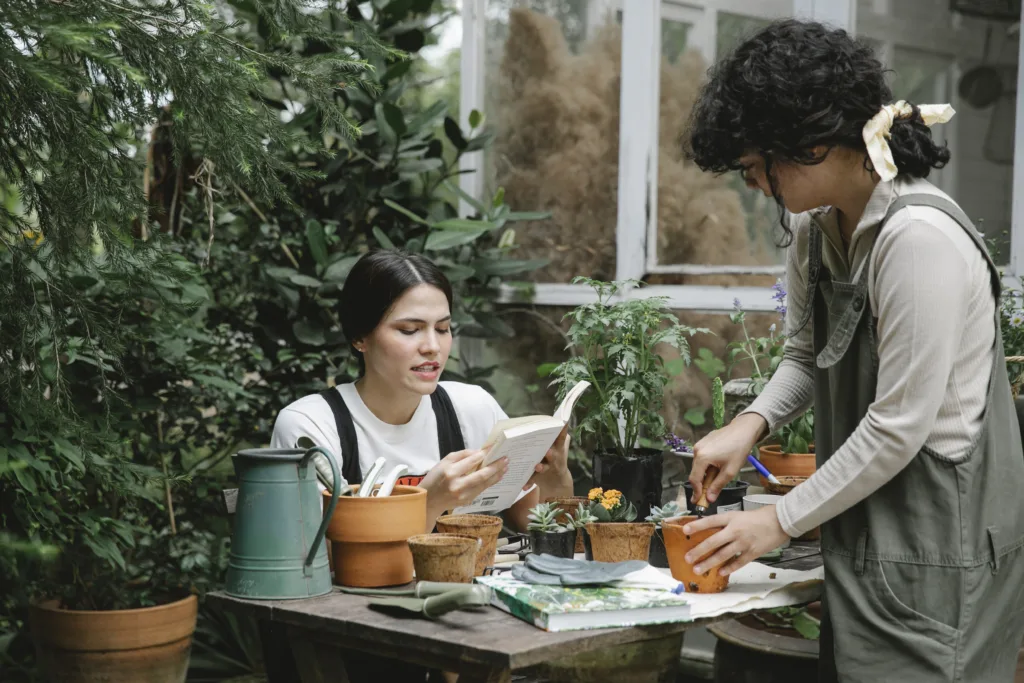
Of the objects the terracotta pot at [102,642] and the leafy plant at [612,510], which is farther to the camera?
the terracotta pot at [102,642]

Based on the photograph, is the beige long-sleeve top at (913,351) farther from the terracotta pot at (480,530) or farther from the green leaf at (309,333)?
the green leaf at (309,333)

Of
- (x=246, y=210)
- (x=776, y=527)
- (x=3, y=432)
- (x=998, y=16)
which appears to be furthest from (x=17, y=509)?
(x=998, y=16)

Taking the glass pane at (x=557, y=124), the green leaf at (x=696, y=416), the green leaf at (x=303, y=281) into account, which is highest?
the glass pane at (x=557, y=124)

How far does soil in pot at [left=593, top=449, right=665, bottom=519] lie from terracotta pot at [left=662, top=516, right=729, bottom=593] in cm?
50

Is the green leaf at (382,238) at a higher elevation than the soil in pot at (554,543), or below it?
higher

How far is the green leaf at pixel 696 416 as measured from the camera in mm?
3664

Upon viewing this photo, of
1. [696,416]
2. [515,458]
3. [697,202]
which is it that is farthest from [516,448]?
[697,202]

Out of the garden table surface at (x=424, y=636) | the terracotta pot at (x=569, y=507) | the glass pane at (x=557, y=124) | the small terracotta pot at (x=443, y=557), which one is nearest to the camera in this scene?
the garden table surface at (x=424, y=636)

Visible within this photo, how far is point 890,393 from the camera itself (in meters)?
1.59

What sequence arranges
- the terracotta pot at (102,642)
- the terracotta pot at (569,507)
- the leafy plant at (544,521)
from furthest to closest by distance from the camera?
the terracotta pot at (102,642), the terracotta pot at (569,507), the leafy plant at (544,521)

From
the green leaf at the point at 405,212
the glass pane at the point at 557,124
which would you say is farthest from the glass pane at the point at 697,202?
the green leaf at the point at 405,212

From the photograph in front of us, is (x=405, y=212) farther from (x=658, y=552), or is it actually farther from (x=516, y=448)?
(x=658, y=552)

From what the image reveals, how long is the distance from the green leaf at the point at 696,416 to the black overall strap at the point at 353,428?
1.25m

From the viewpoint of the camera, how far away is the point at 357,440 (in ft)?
A: 7.95
